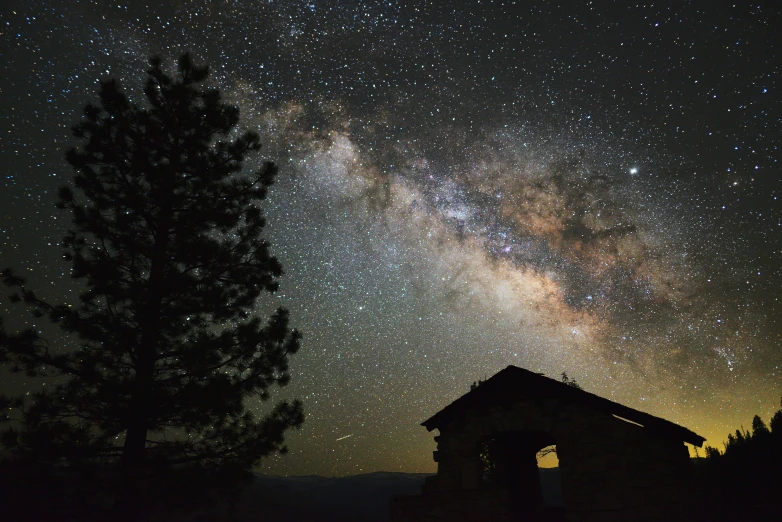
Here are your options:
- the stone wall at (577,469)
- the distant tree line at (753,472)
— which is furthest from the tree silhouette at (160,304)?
the distant tree line at (753,472)

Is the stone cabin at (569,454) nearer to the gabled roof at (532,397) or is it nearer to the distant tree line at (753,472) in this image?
the gabled roof at (532,397)

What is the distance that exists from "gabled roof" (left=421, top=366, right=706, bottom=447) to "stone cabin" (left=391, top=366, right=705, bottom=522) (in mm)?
22

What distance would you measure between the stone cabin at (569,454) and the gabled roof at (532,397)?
0.02 meters

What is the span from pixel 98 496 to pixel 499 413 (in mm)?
9804

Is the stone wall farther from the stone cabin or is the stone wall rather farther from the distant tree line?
the distant tree line

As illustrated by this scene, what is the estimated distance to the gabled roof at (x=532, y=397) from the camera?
10062 millimetres

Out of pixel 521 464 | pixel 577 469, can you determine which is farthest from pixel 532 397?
pixel 521 464

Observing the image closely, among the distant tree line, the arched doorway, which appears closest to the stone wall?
the arched doorway

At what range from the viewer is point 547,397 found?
1125 centimetres

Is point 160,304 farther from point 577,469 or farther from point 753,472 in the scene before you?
point 753,472

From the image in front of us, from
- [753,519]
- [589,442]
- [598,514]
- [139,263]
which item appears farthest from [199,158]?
[753,519]

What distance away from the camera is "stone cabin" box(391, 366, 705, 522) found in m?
9.65

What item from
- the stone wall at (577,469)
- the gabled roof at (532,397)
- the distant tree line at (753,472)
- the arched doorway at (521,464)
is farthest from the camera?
the distant tree line at (753,472)

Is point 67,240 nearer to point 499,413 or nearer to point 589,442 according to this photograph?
point 499,413
